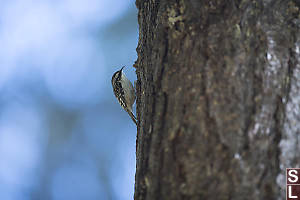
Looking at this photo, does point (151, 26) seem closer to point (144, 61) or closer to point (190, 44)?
point (144, 61)

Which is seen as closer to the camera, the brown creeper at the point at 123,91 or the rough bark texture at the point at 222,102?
the rough bark texture at the point at 222,102

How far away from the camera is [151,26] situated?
4.52 feet

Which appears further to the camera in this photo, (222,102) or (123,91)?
(123,91)

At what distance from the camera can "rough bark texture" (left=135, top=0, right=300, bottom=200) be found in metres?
0.98

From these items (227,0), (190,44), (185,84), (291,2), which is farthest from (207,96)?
(291,2)

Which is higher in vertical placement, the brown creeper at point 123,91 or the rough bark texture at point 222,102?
the brown creeper at point 123,91

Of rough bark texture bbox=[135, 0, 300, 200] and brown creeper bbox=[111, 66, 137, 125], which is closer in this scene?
rough bark texture bbox=[135, 0, 300, 200]

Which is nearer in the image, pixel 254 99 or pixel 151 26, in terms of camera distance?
pixel 254 99

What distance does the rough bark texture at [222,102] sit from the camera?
980mm

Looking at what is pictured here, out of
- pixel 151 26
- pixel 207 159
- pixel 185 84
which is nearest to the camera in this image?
pixel 207 159

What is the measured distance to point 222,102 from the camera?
1.03 meters

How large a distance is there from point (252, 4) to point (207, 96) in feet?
1.09

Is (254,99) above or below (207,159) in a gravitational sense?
above

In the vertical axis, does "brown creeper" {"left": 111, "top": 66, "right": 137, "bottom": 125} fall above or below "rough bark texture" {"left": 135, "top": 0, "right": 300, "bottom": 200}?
above
